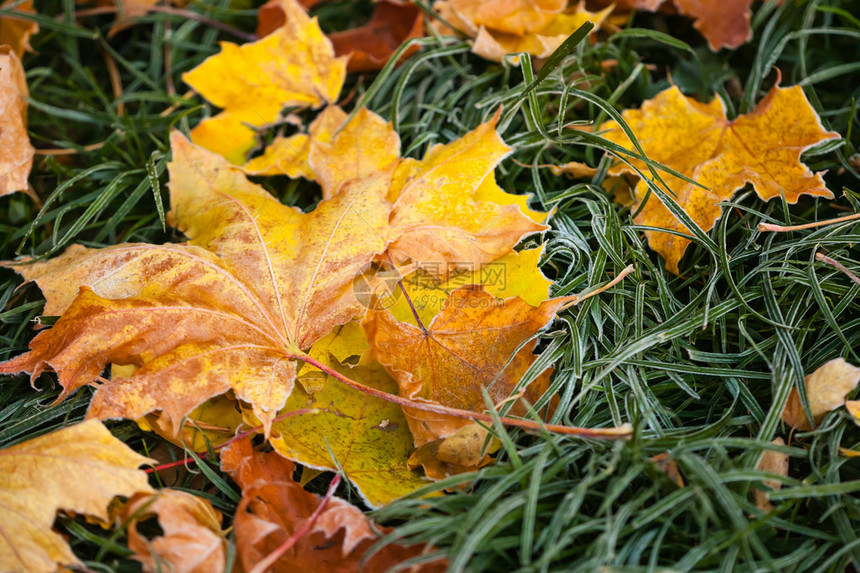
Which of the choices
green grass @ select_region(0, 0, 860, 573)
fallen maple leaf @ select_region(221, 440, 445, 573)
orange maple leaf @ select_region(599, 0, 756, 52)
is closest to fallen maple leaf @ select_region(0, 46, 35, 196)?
green grass @ select_region(0, 0, 860, 573)

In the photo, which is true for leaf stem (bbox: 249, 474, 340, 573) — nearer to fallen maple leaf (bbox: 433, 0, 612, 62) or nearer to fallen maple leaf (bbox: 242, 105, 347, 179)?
fallen maple leaf (bbox: 242, 105, 347, 179)

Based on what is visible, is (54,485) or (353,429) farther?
(353,429)

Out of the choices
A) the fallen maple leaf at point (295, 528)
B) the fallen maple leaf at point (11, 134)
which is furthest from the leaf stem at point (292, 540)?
the fallen maple leaf at point (11, 134)

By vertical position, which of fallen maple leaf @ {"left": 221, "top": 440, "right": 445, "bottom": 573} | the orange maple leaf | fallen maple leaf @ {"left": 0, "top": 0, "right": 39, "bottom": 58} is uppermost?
fallen maple leaf @ {"left": 0, "top": 0, "right": 39, "bottom": 58}

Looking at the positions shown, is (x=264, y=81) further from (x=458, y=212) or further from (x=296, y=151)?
A: (x=458, y=212)

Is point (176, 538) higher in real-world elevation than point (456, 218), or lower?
lower

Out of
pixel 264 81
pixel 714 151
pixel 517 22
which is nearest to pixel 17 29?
pixel 264 81

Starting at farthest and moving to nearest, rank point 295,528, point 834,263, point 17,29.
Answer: point 17,29 → point 834,263 → point 295,528

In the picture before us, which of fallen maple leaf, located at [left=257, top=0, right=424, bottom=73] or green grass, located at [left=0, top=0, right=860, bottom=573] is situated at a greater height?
fallen maple leaf, located at [left=257, top=0, right=424, bottom=73]
